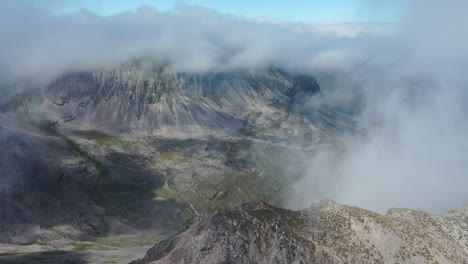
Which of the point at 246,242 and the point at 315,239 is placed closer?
the point at 246,242

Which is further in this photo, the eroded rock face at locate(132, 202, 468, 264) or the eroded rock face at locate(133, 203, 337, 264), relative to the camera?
the eroded rock face at locate(132, 202, 468, 264)

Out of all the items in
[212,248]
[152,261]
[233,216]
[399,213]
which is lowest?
[152,261]

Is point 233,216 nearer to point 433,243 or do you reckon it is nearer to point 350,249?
point 350,249

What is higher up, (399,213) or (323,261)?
(399,213)

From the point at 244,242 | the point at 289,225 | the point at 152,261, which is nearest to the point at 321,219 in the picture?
the point at 289,225

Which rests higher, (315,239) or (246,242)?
(315,239)

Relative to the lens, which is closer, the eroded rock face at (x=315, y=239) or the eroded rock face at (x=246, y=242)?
the eroded rock face at (x=246, y=242)

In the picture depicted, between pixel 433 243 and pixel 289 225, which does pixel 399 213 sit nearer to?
pixel 433 243

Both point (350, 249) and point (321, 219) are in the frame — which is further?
point (321, 219)
